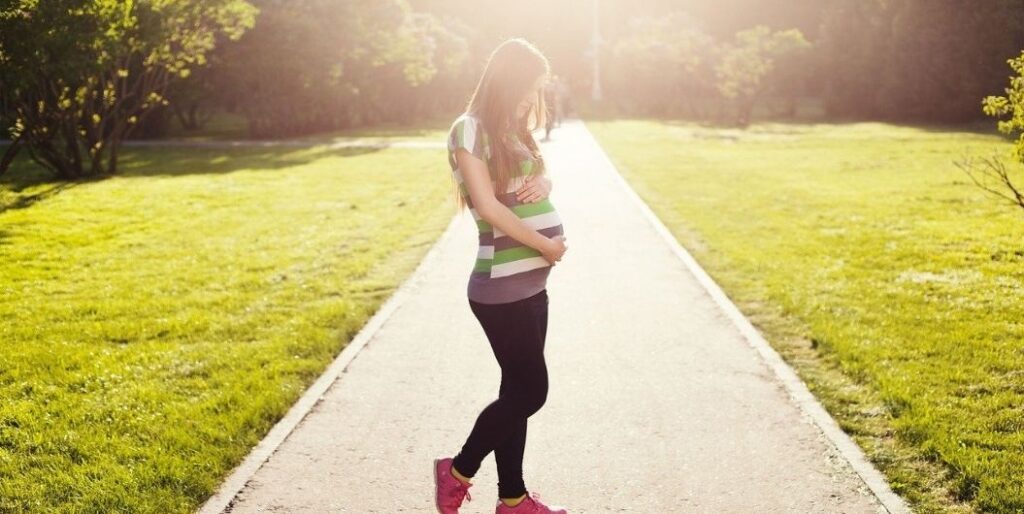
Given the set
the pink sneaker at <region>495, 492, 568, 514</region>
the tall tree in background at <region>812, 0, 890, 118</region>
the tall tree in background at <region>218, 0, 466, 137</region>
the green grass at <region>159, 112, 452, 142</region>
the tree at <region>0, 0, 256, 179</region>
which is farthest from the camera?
the tall tree in background at <region>812, 0, 890, 118</region>

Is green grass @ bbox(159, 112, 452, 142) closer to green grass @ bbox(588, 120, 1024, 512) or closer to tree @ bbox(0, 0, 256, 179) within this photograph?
tree @ bbox(0, 0, 256, 179)

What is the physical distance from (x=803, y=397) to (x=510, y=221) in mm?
3056

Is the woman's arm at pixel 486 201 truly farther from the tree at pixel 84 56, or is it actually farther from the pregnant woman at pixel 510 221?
the tree at pixel 84 56

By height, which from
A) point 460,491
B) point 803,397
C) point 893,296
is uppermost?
point 460,491

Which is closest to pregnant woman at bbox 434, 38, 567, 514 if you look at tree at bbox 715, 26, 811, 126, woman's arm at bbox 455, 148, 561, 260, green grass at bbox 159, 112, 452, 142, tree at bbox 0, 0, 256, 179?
woman's arm at bbox 455, 148, 561, 260

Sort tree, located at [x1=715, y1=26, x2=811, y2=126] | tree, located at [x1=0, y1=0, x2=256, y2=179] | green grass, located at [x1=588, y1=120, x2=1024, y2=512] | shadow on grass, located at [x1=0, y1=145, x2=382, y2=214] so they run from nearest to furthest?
green grass, located at [x1=588, y1=120, x2=1024, y2=512], tree, located at [x1=0, y1=0, x2=256, y2=179], shadow on grass, located at [x1=0, y1=145, x2=382, y2=214], tree, located at [x1=715, y1=26, x2=811, y2=126]

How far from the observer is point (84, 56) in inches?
652

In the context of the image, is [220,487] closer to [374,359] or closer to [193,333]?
[374,359]

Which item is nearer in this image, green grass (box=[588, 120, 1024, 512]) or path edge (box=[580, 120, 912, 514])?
path edge (box=[580, 120, 912, 514])

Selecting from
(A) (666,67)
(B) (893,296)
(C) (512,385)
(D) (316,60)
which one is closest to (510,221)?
(C) (512,385)

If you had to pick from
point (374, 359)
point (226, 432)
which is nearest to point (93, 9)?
point (374, 359)

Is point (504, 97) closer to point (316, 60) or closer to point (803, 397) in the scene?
point (803, 397)

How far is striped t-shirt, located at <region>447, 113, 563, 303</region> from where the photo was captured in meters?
3.50

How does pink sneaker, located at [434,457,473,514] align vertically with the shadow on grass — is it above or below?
above
